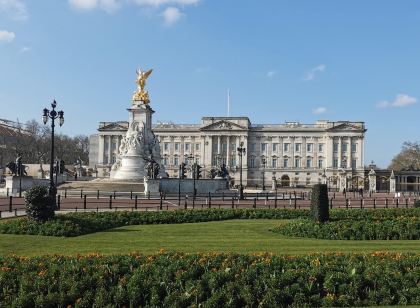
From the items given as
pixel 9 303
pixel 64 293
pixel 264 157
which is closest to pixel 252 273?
pixel 64 293

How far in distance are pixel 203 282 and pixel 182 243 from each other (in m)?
6.13

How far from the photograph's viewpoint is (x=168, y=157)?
494 feet

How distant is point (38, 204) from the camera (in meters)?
20.1

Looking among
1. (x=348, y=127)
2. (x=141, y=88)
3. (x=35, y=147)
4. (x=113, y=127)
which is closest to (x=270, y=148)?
(x=348, y=127)

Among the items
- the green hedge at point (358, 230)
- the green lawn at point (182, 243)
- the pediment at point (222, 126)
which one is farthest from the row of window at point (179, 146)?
the green hedge at point (358, 230)

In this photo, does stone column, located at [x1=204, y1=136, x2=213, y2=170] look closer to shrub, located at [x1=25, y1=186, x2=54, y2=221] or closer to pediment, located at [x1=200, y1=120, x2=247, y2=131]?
pediment, located at [x1=200, y1=120, x2=247, y2=131]

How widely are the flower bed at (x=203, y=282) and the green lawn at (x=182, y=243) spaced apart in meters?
3.18

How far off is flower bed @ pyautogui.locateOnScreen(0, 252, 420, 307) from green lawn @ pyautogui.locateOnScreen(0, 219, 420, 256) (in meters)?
3.18

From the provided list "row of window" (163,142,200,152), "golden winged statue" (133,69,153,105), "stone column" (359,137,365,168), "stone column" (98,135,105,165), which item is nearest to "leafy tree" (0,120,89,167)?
"stone column" (98,135,105,165)

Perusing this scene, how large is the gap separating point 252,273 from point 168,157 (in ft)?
461

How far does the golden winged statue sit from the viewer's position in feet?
231

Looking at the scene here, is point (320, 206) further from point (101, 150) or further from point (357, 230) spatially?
point (101, 150)

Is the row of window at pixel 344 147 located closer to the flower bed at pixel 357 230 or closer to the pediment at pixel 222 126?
the pediment at pixel 222 126

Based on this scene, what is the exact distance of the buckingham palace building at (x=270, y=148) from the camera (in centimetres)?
13950
